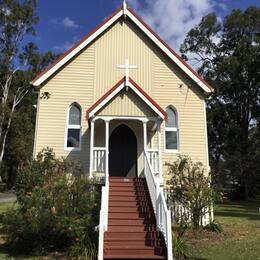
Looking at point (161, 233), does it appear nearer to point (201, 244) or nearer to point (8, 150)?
point (201, 244)

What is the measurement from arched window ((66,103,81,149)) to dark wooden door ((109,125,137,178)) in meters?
1.65

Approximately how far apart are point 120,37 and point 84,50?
1970mm

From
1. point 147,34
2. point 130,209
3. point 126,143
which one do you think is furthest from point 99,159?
point 147,34

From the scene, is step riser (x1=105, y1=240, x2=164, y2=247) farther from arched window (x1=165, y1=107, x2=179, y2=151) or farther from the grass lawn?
arched window (x1=165, y1=107, x2=179, y2=151)

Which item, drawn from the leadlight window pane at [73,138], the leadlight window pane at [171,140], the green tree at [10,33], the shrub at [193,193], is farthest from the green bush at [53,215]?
the green tree at [10,33]

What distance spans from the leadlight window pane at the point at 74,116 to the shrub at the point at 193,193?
5529 mm

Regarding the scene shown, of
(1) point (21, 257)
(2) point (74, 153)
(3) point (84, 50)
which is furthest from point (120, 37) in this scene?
(1) point (21, 257)

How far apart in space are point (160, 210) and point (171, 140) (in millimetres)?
7081

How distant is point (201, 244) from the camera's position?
12.9m

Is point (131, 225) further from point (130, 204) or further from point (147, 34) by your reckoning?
point (147, 34)

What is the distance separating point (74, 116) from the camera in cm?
1827

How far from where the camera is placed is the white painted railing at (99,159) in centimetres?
1633

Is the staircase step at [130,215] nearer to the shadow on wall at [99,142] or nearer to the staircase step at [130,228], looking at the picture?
the staircase step at [130,228]

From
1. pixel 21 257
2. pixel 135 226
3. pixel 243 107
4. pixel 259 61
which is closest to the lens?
pixel 21 257
